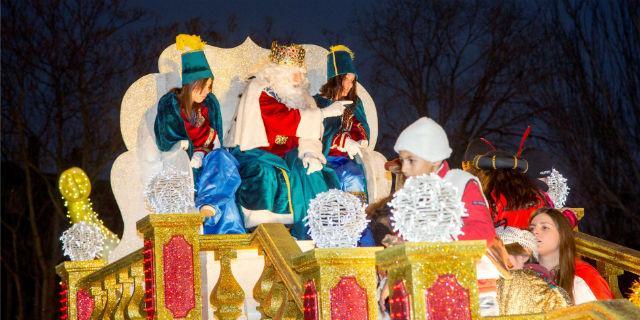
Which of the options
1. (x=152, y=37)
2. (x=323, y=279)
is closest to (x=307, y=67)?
(x=323, y=279)

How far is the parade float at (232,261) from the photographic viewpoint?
15.4ft

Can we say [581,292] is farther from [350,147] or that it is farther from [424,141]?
[350,147]

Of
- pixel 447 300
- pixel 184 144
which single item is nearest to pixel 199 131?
pixel 184 144

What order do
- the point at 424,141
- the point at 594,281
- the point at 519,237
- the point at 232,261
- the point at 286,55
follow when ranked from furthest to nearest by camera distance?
the point at 286,55
the point at 232,261
the point at 594,281
the point at 519,237
the point at 424,141

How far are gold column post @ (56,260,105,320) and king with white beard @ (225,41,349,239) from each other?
139cm

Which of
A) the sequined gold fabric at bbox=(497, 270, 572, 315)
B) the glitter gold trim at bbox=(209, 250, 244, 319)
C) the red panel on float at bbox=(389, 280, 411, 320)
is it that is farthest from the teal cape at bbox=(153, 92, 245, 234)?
the red panel on float at bbox=(389, 280, 411, 320)

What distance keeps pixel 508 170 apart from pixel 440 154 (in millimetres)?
1924

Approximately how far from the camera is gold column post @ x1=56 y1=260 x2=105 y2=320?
8.88 meters

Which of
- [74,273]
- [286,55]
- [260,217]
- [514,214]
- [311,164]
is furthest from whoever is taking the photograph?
[74,273]

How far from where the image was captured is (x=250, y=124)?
334 inches

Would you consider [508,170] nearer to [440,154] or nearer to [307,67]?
[440,154]

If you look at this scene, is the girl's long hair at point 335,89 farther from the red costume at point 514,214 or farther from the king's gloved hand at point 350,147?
the red costume at point 514,214

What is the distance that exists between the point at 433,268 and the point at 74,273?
488 centimetres

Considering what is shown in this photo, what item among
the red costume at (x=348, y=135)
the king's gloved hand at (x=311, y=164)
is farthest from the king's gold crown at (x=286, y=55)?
the king's gloved hand at (x=311, y=164)
